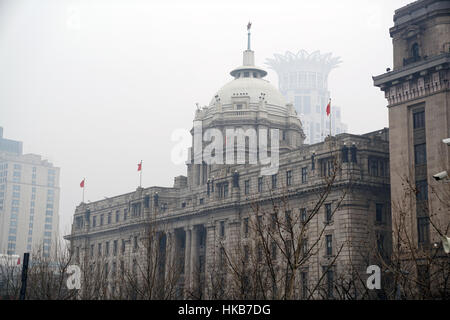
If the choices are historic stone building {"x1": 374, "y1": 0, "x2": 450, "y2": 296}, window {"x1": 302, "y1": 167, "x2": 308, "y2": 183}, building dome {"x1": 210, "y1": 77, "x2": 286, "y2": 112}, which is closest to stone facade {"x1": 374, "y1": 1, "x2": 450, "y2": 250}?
historic stone building {"x1": 374, "y1": 0, "x2": 450, "y2": 296}

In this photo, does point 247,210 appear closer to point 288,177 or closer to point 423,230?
point 288,177

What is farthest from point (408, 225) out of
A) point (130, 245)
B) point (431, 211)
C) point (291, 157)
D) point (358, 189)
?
point (130, 245)

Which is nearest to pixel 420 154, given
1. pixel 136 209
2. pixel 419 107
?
pixel 419 107

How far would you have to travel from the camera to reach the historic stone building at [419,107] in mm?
58531

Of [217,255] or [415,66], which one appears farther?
[217,255]

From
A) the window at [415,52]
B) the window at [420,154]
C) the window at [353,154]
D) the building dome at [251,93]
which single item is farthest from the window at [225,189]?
the window at [415,52]

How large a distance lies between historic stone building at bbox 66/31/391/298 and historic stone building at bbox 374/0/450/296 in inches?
210

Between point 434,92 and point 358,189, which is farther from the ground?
point 434,92

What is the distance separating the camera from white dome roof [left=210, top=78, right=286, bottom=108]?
377 ft

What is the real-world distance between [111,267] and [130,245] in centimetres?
646

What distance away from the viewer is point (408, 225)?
59.1m

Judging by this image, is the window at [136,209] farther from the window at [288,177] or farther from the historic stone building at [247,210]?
the window at [288,177]

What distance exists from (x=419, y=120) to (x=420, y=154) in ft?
10.3

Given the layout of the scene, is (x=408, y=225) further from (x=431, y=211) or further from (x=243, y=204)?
(x=243, y=204)
